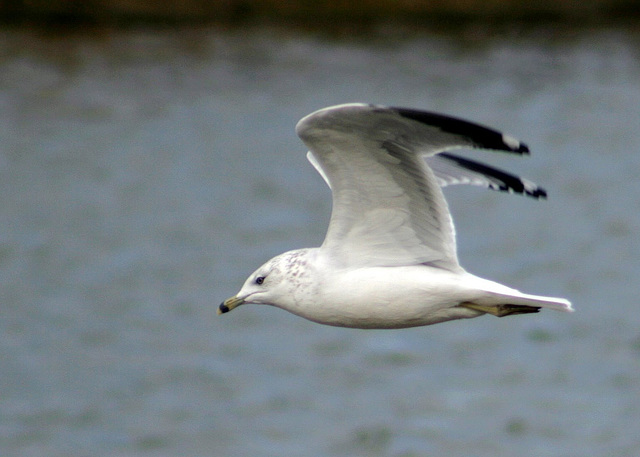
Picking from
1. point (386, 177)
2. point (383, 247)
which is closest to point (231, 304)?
point (383, 247)

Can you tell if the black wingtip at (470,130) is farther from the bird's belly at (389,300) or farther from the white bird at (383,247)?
the bird's belly at (389,300)

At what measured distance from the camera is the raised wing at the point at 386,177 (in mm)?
5137

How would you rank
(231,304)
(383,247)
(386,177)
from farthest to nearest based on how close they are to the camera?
(231,304) < (383,247) < (386,177)

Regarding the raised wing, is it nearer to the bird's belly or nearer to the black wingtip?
the black wingtip

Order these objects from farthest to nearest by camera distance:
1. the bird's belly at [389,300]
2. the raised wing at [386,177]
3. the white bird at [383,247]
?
the bird's belly at [389,300] < the white bird at [383,247] < the raised wing at [386,177]

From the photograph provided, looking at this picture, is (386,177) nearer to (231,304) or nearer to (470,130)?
(470,130)

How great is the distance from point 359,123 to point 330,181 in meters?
0.55

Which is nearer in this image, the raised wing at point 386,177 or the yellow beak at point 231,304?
the raised wing at point 386,177

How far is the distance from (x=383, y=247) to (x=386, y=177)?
44 cm

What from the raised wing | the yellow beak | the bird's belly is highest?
the raised wing

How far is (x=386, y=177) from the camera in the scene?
5.58 metres

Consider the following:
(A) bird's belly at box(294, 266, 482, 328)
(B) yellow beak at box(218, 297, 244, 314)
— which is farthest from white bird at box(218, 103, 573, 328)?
(B) yellow beak at box(218, 297, 244, 314)

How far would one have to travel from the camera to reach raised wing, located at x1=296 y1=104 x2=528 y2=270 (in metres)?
5.14

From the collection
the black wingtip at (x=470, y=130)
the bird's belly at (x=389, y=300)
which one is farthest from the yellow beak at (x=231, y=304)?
the black wingtip at (x=470, y=130)
